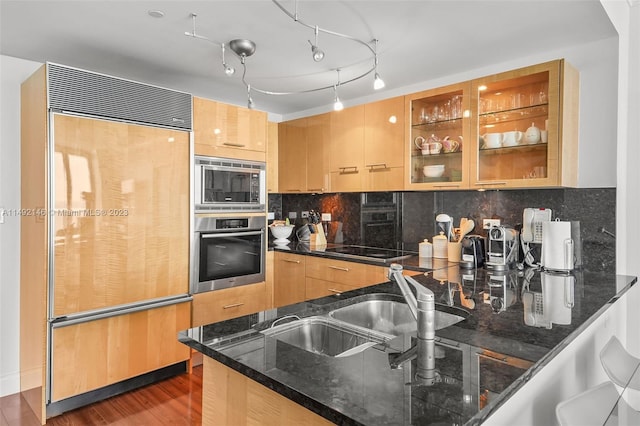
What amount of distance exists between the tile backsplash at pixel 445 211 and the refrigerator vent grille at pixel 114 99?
1.76 meters

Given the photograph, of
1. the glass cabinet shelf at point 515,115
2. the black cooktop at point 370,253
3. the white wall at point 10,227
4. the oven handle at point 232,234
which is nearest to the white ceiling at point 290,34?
the white wall at point 10,227

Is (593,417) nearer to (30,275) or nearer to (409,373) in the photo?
(409,373)

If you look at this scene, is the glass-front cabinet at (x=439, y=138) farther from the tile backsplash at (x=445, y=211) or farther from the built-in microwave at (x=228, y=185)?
the built-in microwave at (x=228, y=185)

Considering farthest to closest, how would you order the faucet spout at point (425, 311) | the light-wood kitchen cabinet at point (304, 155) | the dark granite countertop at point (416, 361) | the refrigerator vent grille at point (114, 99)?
the light-wood kitchen cabinet at point (304, 155)
the refrigerator vent grille at point (114, 99)
the faucet spout at point (425, 311)
the dark granite countertop at point (416, 361)

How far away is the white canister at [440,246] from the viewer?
3.19 metres

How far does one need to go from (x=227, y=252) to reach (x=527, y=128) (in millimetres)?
2444

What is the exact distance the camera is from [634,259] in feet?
8.05

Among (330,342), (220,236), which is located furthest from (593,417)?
(220,236)

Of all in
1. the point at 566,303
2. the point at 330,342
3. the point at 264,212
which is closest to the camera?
the point at 330,342

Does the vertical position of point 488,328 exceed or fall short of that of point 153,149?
it falls short

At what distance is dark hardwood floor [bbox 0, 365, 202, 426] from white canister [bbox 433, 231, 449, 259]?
2.07 metres

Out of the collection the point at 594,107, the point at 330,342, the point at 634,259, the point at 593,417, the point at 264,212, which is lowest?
the point at 593,417

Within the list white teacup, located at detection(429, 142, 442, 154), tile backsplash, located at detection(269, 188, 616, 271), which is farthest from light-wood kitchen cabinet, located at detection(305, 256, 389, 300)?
white teacup, located at detection(429, 142, 442, 154)

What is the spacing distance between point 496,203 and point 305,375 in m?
2.48
